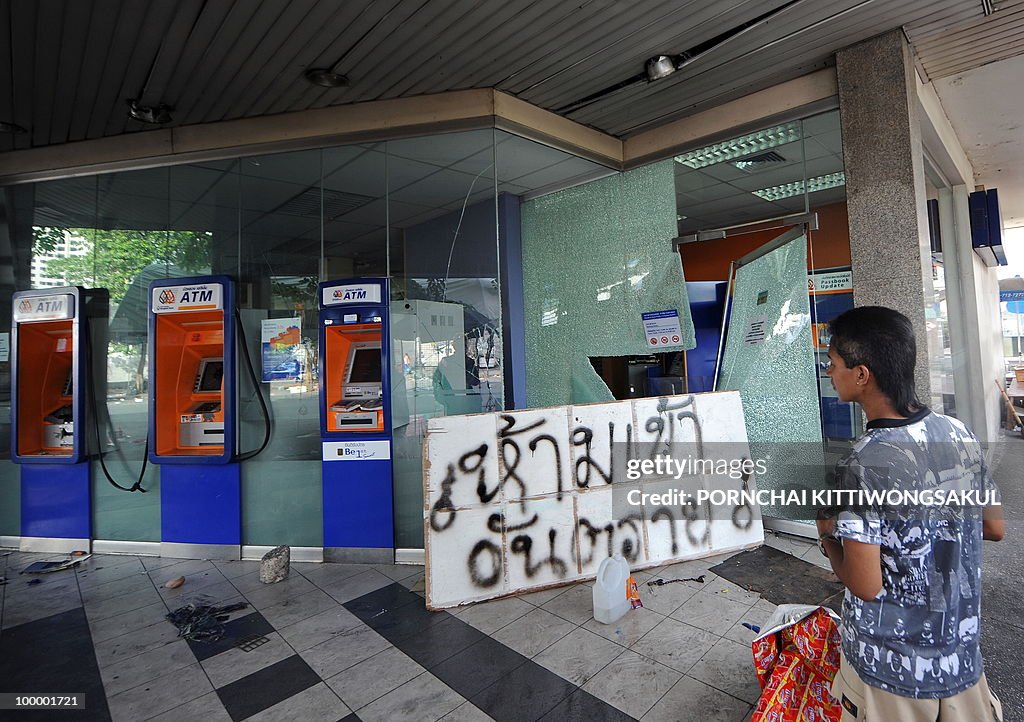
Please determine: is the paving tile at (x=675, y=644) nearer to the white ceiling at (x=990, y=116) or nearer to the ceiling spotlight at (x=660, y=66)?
the ceiling spotlight at (x=660, y=66)

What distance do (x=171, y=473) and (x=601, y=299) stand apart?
411cm

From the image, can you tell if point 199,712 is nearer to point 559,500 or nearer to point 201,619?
point 201,619

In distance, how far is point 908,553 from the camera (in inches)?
50.9

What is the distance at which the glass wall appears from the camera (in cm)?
434

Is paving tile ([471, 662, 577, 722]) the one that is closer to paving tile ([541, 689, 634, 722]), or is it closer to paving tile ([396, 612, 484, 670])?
paving tile ([541, 689, 634, 722])

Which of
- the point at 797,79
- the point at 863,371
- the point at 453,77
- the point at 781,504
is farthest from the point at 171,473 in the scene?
the point at 797,79

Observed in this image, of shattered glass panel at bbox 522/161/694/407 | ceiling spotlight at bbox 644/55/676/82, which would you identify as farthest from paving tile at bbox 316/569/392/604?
ceiling spotlight at bbox 644/55/676/82

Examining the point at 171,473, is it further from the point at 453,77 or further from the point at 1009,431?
the point at 1009,431

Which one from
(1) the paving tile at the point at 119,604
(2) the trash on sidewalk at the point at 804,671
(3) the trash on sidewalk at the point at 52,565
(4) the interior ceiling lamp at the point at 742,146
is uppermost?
(4) the interior ceiling lamp at the point at 742,146

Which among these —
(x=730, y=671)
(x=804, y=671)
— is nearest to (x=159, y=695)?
Result: (x=730, y=671)

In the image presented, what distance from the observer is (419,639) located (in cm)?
295

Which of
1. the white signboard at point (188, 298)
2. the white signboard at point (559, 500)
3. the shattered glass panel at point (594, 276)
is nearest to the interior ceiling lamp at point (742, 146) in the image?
the shattered glass panel at point (594, 276)

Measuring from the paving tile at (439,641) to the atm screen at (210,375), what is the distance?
284 cm

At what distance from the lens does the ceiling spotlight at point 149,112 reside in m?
4.19
